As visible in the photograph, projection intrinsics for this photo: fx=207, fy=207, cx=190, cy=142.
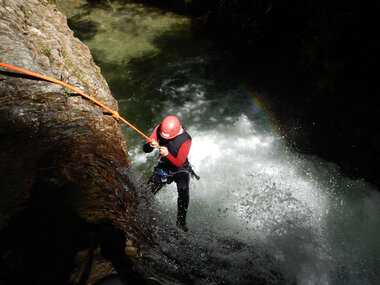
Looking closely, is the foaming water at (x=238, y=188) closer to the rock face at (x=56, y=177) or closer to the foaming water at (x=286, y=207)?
the foaming water at (x=286, y=207)

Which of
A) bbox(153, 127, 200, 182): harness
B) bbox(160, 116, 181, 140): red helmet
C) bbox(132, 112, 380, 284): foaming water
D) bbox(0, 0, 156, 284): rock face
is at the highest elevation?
bbox(0, 0, 156, 284): rock face

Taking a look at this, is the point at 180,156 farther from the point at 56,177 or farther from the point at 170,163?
the point at 56,177

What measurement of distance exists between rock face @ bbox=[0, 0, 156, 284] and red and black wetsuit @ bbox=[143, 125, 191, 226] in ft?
2.42

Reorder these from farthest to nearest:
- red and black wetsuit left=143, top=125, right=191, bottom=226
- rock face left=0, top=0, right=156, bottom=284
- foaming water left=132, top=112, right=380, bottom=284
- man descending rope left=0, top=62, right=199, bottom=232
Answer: foaming water left=132, top=112, right=380, bottom=284, red and black wetsuit left=143, top=125, right=191, bottom=226, man descending rope left=0, top=62, right=199, bottom=232, rock face left=0, top=0, right=156, bottom=284

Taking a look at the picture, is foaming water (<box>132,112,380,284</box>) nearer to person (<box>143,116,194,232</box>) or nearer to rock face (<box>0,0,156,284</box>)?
person (<box>143,116,194,232</box>)

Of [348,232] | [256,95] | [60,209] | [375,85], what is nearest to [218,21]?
[256,95]

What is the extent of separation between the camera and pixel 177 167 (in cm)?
398

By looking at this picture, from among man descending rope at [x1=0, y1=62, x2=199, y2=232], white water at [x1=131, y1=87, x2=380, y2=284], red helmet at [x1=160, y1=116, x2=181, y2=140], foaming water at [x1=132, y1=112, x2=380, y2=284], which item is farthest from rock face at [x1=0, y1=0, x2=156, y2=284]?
white water at [x1=131, y1=87, x2=380, y2=284]

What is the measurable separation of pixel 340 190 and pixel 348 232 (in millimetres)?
A: 1075

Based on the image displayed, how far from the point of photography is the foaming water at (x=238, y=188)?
376 cm

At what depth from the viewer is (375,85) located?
5059 mm

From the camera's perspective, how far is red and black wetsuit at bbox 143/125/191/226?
3.72 metres

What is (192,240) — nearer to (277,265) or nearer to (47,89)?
(277,265)

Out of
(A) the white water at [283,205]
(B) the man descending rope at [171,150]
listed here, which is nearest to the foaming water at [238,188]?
(A) the white water at [283,205]
